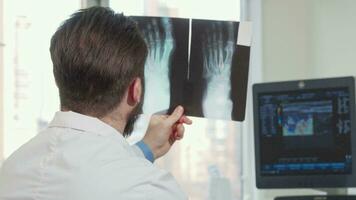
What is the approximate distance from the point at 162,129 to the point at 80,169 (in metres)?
0.44

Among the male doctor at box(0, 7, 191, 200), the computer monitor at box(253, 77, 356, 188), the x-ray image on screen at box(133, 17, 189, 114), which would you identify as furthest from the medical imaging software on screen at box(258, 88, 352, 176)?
the male doctor at box(0, 7, 191, 200)

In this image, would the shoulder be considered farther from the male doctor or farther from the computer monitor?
the computer monitor

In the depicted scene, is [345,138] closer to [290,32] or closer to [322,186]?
[322,186]

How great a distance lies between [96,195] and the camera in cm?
82

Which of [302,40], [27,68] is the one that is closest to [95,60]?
[27,68]

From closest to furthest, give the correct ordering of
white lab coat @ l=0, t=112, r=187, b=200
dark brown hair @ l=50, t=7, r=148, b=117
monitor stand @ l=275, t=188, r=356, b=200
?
1. white lab coat @ l=0, t=112, r=187, b=200
2. dark brown hair @ l=50, t=7, r=148, b=117
3. monitor stand @ l=275, t=188, r=356, b=200

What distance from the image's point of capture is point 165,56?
130 centimetres

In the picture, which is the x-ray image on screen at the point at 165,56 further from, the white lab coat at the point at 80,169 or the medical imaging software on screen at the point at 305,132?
the medical imaging software on screen at the point at 305,132

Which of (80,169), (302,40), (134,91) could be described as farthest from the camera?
(302,40)

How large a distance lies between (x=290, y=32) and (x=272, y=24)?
0.28 ft

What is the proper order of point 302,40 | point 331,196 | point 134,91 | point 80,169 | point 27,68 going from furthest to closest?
point 302,40 → point 27,68 → point 331,196 → point 134,91 → point 80,169

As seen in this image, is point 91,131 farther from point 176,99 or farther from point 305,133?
point 305,133

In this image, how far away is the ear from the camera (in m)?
0.98

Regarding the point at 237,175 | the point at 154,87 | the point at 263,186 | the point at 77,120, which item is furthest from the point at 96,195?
the point at 237,175
